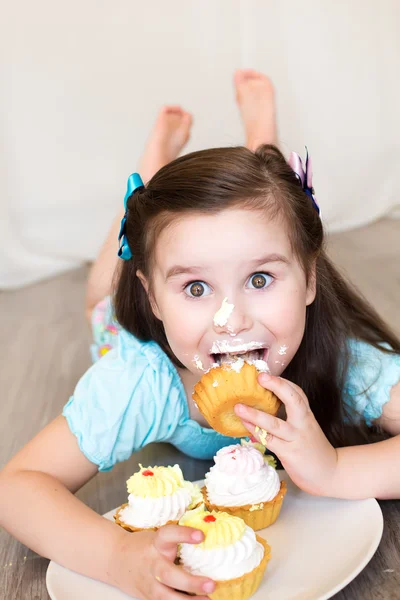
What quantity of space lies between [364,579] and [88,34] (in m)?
2.84

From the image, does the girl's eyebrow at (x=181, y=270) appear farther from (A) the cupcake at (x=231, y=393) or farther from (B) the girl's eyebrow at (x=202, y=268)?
(A) the cupcake at (x=231, y=393)

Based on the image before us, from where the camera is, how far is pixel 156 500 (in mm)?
1160

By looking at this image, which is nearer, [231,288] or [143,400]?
[231,288]

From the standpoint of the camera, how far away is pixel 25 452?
132cm

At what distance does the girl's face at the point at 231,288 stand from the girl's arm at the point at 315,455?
0.10m

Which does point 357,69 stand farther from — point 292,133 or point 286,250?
point 286,250

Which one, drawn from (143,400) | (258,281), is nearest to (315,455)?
(258,281)

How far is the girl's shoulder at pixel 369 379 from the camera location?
56.2 inches

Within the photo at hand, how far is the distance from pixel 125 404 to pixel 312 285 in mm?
387

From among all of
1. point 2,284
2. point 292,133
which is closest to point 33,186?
point 2,284

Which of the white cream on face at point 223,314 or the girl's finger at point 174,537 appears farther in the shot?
the white cream on face at point 223,314

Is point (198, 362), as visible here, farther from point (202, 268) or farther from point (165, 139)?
point (165, 139)

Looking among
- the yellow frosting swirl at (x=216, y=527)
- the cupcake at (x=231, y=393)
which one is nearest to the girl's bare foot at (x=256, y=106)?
the cupcake at (x=231, y=393)

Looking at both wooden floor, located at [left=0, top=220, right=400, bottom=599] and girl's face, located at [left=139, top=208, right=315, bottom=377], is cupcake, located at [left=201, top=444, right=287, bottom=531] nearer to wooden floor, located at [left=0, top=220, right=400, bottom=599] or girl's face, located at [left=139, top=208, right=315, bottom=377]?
girl's face, located at [left=139, top=208, right=315, bottom=377]
